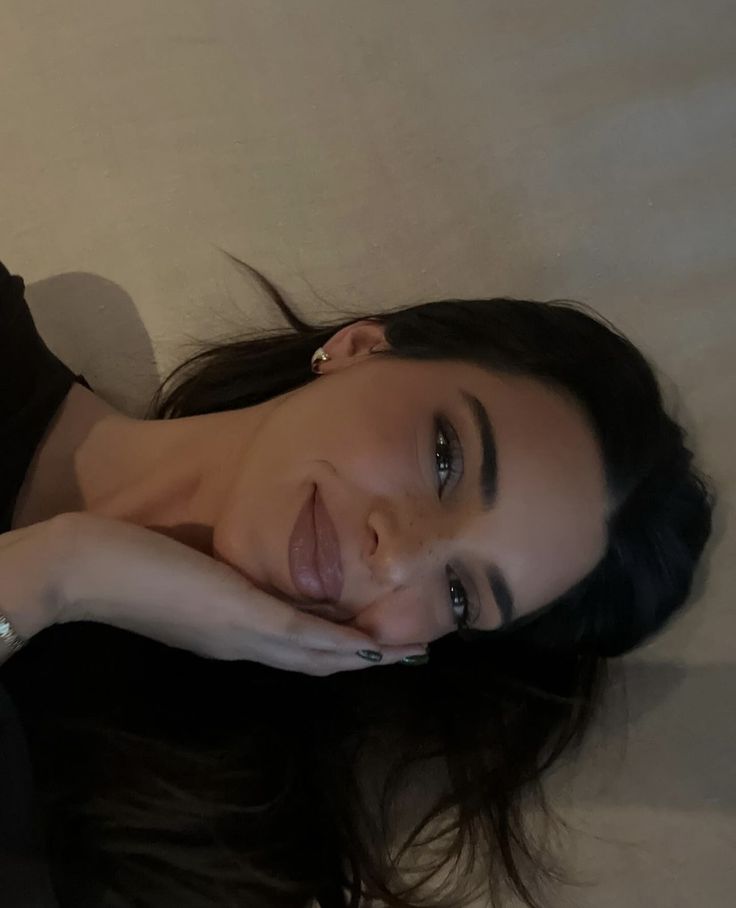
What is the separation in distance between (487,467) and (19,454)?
1.71ft

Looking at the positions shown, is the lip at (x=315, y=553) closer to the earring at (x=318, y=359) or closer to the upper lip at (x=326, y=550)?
the upper lip at (x=326, y=550)

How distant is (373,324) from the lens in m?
1.19

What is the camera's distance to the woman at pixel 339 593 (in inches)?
39.1

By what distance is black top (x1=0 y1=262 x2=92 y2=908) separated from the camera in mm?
917

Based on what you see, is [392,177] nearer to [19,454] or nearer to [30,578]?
[19,454]

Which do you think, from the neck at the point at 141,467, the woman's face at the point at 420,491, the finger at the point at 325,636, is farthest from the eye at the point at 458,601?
the neck at the point at 141,467

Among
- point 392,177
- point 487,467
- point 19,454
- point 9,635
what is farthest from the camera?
point 392,177

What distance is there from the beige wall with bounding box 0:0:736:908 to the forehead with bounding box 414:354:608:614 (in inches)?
12.3

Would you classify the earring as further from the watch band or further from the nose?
the watch band

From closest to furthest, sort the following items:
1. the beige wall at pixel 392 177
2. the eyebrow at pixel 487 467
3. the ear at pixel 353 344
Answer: the eyebrow at pixel 487 467 → the ear at pixel 353 344 → the beige wall at pixel 392 177

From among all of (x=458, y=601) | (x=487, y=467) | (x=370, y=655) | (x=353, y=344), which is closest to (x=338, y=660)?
(x=370, y=655)

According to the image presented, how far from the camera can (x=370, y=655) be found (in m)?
1.04

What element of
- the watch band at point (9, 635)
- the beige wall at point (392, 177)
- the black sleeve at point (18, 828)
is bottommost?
the black sleeve at point (18, 828)

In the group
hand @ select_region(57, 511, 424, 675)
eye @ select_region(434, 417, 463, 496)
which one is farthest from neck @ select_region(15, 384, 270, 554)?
eye @ select_region(434, 417, 463, 496)
